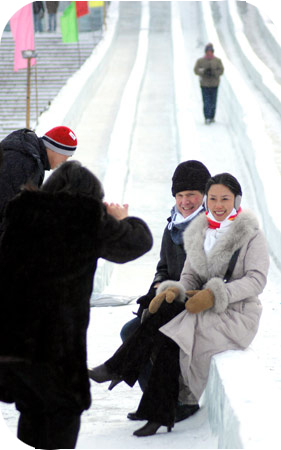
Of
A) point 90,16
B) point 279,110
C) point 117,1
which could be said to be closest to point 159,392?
point 279,110

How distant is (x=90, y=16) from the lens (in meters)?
28.1

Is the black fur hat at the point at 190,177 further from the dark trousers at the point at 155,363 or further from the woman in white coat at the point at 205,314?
the dark trousers at the point at 155,363

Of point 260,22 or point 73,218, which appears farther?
point 260,22

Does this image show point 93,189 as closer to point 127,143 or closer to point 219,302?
point 219,302

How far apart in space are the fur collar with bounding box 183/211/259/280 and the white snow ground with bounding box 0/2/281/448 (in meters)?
0.43

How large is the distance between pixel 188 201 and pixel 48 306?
174cm

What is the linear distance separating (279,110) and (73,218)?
13.7m

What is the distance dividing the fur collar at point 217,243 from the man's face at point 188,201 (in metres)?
0.20

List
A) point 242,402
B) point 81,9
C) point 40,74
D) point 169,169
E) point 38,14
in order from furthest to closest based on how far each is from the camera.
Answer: point 38,14, point 40,74, point 81,9, point 169,169, point 242,402

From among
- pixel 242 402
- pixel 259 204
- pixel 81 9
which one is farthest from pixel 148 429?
pixel 81 9

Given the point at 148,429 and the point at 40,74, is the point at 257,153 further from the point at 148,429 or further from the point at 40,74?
the point at 40,74

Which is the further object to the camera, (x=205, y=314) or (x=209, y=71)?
(x=209, y=71)

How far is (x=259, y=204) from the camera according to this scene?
10.3 meters

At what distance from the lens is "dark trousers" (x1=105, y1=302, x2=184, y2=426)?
13.0 feet
